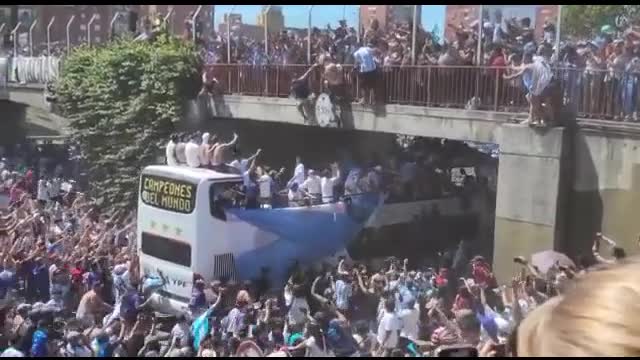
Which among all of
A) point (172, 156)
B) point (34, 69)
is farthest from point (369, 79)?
point (34, 69)

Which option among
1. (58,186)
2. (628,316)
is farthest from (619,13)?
(628,316)

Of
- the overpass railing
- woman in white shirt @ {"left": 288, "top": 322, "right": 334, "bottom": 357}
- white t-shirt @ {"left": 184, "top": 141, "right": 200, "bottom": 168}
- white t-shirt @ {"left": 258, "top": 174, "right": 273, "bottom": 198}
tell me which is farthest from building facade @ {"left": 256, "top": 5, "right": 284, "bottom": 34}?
woman in white shirt @ {"left": 288, "top": 322, "right": 334, "bottom": 357}

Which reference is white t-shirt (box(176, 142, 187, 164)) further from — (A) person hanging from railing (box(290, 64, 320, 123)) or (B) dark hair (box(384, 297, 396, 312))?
(B) dark hair (box(384, 297, 396, 312))

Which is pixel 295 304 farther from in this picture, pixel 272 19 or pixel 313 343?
pixel 272 19

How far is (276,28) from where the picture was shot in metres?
12.0

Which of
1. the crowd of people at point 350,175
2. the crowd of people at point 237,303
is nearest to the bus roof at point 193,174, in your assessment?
the crowd of people at point 350,175

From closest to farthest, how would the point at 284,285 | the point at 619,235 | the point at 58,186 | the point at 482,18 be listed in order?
the point at 619,235, the point at 284,285, the point at 482,18, the point at 58,186

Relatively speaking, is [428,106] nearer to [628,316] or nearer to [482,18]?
[482,18]

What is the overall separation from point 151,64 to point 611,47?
7.24 m

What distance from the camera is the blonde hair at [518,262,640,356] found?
1.85ft

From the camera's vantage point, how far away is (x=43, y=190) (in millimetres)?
12625

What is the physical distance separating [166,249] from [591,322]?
7.96 m

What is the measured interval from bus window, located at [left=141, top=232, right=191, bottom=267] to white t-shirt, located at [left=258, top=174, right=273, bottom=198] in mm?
953

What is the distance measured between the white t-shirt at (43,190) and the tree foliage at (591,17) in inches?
293
